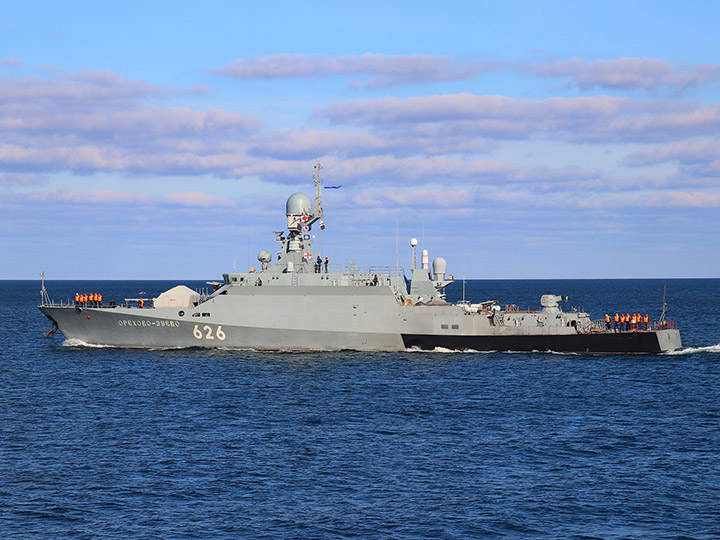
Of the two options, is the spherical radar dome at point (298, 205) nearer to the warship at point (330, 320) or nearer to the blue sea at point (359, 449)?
the warship at point (330, 320)

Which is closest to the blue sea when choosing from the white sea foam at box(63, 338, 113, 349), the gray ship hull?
the gray ship hull

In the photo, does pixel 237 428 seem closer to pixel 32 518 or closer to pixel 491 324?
pixel 32 518

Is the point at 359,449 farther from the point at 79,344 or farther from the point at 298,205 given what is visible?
the point at 79,344

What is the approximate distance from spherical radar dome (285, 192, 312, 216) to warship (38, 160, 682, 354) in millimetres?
2383

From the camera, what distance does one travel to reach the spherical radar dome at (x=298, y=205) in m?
45.0

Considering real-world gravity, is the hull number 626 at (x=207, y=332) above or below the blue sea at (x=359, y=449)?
above

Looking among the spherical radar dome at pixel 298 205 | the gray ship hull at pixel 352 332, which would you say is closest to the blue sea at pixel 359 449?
the gray ship hull at pixel 352 332

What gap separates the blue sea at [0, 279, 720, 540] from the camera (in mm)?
17562

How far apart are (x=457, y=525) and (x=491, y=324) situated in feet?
83.7

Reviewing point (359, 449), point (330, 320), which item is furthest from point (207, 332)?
point (359, 449)

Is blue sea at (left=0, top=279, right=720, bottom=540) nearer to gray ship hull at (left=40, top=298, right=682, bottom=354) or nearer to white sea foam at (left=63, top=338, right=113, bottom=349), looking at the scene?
gray ship hull at (left=40, top=298, right=682, bottom=354)

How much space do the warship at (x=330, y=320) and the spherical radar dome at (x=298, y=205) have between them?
2383mm

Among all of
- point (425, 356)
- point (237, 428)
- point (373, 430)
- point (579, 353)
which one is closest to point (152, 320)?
point (425, 356)

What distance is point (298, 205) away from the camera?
148 feet
